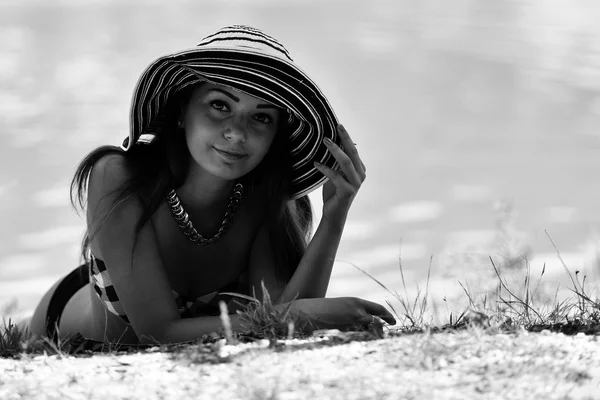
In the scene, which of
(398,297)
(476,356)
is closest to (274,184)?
(398,297)

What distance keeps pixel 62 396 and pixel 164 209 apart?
2.15 metres

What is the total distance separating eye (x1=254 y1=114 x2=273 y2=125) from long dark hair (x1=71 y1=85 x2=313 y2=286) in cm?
17

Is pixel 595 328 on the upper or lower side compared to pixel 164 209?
lower

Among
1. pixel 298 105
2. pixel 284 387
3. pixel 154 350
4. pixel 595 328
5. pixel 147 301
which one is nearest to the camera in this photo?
pixel 284 387

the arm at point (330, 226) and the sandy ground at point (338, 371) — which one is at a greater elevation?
the arm at point (330, 226)

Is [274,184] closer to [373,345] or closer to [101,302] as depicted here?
[101,302]

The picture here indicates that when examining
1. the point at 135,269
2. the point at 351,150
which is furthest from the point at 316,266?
the point at 135,269

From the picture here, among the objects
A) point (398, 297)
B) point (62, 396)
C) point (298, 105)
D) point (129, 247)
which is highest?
point (298, 105)

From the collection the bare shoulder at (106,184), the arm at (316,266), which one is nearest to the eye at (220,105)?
the bare shoulder at (106,184)

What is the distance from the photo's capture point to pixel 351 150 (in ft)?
14.4

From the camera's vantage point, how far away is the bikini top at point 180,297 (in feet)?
14.9

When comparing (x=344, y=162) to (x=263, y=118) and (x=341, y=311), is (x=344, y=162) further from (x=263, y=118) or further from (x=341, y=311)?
(x=341, y=311)

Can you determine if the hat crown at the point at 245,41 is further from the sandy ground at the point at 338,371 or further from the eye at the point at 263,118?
the sandy ground at the point at 338,371

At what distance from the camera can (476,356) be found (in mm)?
2676
